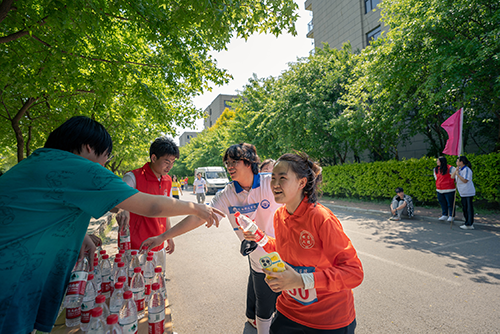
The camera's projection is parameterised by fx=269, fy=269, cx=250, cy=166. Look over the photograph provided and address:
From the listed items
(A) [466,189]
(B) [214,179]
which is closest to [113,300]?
(A) [466,189]

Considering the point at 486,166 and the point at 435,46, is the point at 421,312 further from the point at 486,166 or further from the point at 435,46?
the point at 435,46

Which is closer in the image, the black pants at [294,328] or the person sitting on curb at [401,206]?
the black pants at [294,328]

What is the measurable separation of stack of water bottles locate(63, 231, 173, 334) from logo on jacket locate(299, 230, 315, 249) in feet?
3.20

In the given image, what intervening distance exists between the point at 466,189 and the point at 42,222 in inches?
396

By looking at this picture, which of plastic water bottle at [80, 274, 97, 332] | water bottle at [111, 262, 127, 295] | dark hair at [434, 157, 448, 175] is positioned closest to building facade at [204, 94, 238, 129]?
dark hair at [434, 157, 448, 175]

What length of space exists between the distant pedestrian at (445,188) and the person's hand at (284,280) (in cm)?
950

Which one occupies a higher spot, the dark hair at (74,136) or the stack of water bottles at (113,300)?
the dark hair at (74,136)

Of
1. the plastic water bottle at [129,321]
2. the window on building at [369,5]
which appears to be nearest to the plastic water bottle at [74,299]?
the plastic water bottle at [129,321]

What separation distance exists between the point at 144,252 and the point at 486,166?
37.8 ft

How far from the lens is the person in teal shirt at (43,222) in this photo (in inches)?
52.0

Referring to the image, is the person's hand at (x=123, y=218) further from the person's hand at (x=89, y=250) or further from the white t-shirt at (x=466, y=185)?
the white t-shirt at (x=466, y=185)

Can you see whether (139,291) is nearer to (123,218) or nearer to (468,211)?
(123,218)

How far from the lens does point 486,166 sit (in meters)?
→ 9.38

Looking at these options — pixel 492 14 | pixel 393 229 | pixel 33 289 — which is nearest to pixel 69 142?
pixel 33 289
